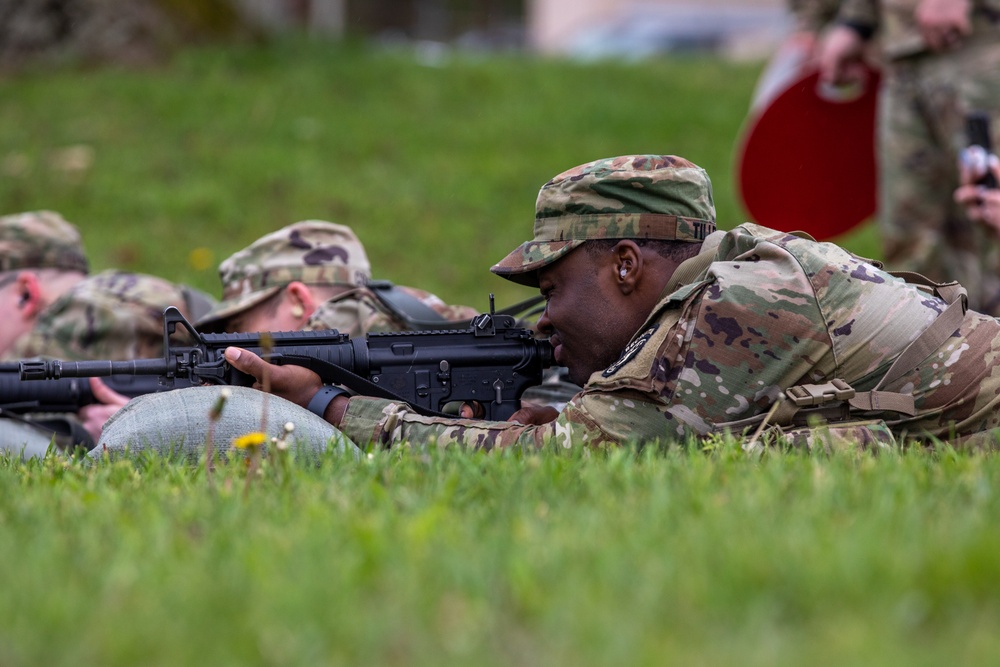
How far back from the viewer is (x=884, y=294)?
3.85m

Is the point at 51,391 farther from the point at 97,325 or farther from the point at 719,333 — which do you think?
the point at 719,333

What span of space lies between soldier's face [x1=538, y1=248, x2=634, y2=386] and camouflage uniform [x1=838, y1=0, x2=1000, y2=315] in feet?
11.0

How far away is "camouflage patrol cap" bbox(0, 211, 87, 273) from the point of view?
6.54 meters

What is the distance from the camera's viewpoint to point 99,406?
563 cm

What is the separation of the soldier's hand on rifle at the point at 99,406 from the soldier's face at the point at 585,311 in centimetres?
226

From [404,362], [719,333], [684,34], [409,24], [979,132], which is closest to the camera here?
[719,333]

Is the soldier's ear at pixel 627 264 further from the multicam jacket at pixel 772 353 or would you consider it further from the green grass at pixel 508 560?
the green grass at pixel 508 560

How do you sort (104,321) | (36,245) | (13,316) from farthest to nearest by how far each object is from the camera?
(36,245), (13,316), (104,321)

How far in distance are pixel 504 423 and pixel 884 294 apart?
1.27m

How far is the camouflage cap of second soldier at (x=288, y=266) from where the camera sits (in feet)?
17.9

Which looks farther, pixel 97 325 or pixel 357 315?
pixel 97 325

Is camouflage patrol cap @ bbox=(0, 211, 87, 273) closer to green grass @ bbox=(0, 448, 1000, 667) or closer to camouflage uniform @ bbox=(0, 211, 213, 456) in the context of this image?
camouflage uniform @ bbox=(0, 211, 213, 456)

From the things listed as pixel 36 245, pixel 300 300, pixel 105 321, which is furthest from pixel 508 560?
pixel 36 245

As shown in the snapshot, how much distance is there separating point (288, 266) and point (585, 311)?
176cm
